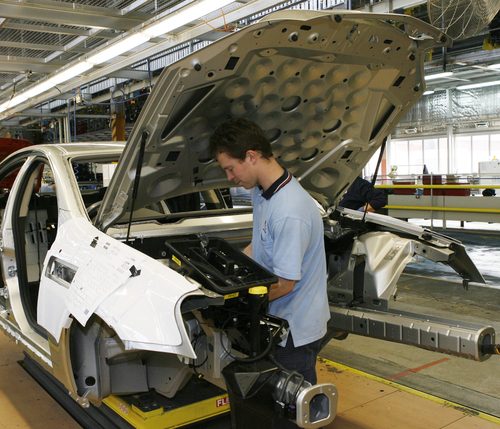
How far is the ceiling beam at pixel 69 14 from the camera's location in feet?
20.2

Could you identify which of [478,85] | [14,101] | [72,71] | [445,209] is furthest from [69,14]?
[478,85]

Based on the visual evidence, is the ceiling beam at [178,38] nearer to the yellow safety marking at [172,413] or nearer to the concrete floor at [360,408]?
the concrete floor at [360,408]

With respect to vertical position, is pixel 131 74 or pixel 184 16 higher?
pixel 131 74

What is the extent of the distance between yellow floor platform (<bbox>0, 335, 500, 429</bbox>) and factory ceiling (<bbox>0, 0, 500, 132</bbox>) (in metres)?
3.63

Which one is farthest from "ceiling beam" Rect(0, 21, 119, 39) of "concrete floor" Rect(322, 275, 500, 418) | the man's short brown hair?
the man's short brown hair

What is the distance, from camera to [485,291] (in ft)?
21.0

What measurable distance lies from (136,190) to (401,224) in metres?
1.65

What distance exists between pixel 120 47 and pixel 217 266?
5.67 metres

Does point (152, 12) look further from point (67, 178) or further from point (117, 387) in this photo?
point (117, 387)

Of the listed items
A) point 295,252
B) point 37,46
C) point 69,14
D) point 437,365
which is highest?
point 37,46

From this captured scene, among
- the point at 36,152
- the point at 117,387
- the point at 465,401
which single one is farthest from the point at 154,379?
the point at 465,401

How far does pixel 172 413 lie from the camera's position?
2.92 meters

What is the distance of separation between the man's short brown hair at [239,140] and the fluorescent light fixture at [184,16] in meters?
3.39

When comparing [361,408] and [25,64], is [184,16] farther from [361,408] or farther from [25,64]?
[25,64]
